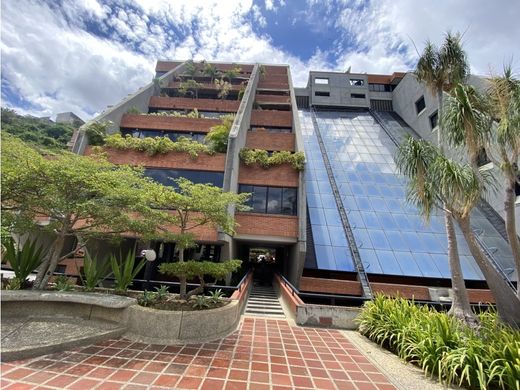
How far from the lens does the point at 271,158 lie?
14.8 meters

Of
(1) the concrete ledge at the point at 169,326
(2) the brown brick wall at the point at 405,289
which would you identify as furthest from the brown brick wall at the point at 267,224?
(1) the concrete ledge at the point at 169,326

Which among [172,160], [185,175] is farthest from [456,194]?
[172,160]

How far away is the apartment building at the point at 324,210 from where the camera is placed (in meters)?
11.9

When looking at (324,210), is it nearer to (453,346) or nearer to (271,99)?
(453,346)

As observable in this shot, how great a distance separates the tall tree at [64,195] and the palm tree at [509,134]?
860 centimetres

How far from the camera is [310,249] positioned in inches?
524

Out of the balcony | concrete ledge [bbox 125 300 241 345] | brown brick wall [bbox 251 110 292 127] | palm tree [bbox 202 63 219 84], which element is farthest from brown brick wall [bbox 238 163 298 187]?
palm tree [bbox 202 63 219 84]

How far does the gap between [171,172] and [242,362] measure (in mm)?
11322

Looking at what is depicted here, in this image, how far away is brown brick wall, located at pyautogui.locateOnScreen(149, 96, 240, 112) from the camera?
2481 cm

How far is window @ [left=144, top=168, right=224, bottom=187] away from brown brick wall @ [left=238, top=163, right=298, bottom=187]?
52.3 inches

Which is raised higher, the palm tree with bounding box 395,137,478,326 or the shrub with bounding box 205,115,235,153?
the shrub with bounding box 205,115,235,153

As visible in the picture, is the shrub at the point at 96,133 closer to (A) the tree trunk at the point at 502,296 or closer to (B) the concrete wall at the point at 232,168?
(B) the concrete wall at the point at 232,168

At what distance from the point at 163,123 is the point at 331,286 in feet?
51.5

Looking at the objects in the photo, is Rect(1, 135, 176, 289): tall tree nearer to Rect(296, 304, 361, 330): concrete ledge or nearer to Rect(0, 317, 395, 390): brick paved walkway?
Rect(0, 317, 395, 390): brick paved walkway
